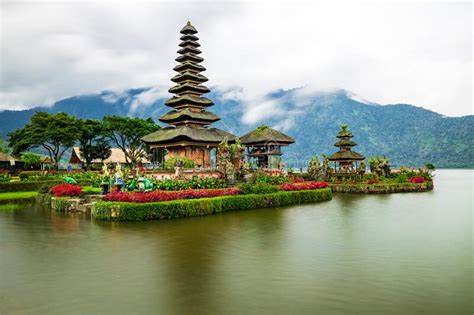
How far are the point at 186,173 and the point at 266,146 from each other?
13757mm

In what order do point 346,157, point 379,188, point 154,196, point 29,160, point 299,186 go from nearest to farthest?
point 154,196 < point 299,186 < point 379,188 < point 346,157 < point 29,160

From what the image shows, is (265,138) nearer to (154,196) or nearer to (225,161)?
(225,161)

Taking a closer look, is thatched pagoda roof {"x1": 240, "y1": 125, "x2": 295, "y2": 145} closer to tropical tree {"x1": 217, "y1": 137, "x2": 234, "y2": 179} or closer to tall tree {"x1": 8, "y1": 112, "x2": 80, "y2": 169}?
tropical tree {"x1": 217, "y1": 137, "x2": 234, "y2": 179}

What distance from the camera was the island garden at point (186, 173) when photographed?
21681 millimetres

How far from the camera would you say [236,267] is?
1059 cm

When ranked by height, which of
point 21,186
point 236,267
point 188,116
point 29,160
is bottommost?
point 236,267

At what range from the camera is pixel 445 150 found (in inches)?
7229

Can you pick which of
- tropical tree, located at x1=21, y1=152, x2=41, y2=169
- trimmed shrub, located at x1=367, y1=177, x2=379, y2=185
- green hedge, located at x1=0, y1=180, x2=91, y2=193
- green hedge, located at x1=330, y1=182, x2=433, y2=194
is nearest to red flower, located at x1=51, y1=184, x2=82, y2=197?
green hedge, located at x1=0, y1=180, x2=91, y2=193

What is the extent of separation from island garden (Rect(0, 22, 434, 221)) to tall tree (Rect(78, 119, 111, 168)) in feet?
0.59

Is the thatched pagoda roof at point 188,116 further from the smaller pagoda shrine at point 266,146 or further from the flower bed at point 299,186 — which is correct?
the flower bed at point 299,186

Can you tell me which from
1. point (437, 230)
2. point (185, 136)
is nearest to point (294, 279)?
point (437, 230)

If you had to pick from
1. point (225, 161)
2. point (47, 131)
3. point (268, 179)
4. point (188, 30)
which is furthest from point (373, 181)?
point (47, 131)

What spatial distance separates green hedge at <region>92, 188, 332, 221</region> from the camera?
19.0 metres

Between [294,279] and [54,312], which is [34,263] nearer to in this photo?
[54,312]
